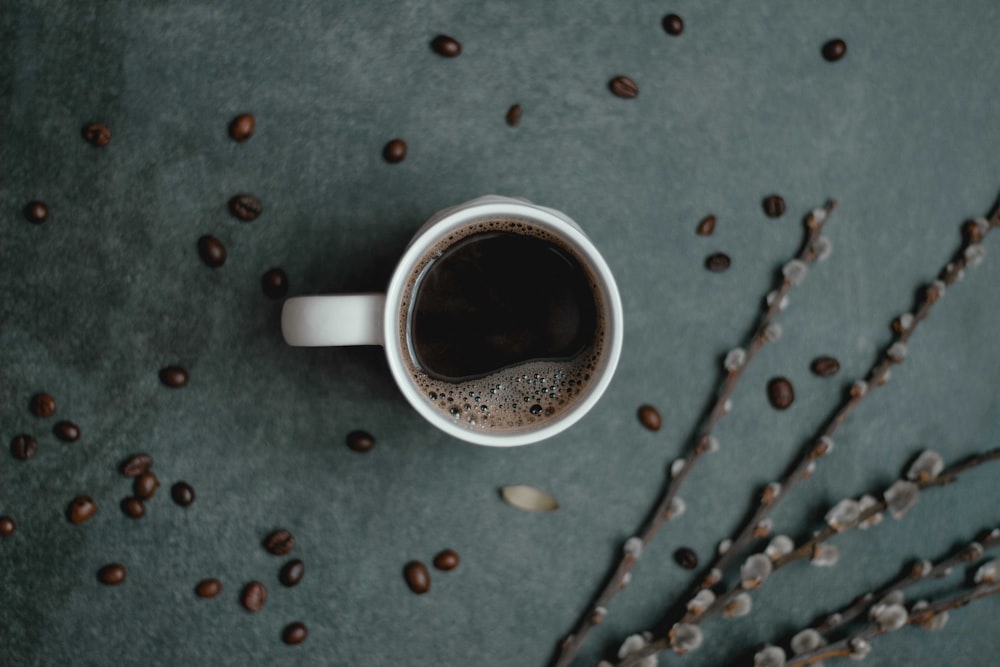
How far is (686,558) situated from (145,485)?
1.79 feet

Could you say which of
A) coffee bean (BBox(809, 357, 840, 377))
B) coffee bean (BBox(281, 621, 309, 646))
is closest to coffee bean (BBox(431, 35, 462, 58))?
coffee bean (BBox(809, 357, 840, 377))

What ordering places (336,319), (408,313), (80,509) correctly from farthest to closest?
1. (80,509)
2. (408,313)
3. (336,319)

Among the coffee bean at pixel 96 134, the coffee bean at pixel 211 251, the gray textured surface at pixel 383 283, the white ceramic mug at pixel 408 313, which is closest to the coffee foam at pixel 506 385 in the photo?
the white ceramic mug at pixel 408 313

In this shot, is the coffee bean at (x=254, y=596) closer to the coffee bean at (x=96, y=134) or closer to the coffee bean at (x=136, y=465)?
the coffee bean at (x=136, y=465)

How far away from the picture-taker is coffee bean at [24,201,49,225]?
32.3 inches

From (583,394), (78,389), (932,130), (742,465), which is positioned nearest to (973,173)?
(932,130)

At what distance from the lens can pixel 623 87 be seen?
84 centimetres

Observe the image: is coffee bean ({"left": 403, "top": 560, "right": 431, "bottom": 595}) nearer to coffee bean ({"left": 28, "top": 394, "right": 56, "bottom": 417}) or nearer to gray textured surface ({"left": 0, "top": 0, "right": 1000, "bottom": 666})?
gray textured surface ({"left": 0, "top": 0, "right": 1000, "bottom": 666})

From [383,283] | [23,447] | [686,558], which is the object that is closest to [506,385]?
[383,283]

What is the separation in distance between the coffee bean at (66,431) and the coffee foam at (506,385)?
36cm

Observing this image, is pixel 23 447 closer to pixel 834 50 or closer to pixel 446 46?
pixel 446 46

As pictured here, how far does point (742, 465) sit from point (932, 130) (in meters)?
0.41

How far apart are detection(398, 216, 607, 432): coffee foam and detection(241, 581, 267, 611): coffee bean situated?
0.29 metres

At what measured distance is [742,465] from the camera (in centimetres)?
86
